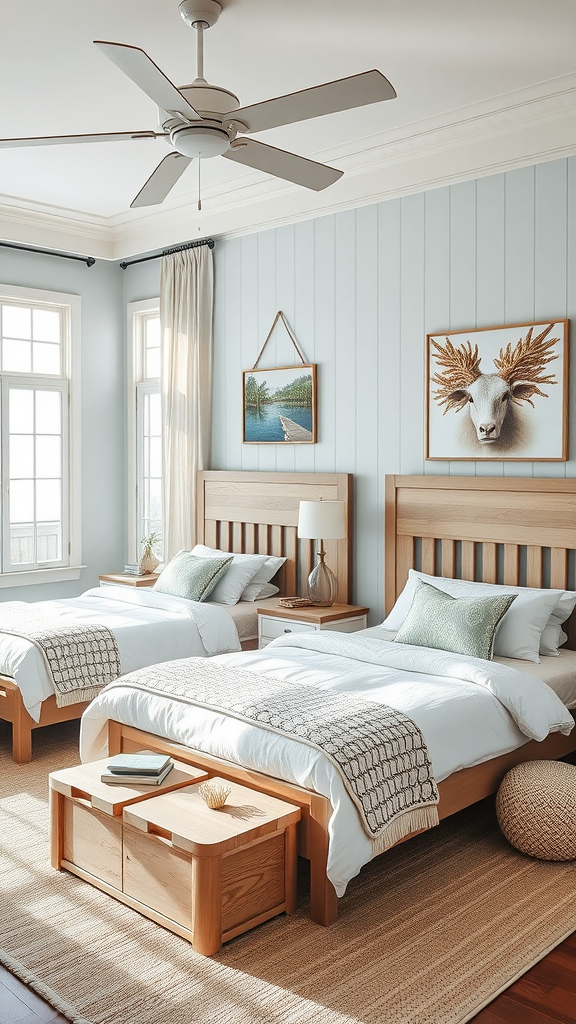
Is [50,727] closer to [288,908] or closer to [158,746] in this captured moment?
[158,746]

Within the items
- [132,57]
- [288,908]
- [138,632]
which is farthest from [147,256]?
[288,908]

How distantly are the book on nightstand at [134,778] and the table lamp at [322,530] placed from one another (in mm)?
2086

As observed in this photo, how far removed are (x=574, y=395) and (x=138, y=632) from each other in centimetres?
239

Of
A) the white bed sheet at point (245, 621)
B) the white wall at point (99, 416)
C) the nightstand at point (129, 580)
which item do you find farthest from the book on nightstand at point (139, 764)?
the white wall at point (99, 416)

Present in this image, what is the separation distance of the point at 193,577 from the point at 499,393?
2034mm

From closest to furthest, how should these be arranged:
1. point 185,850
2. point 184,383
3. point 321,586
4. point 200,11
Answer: point 185,850 < point 200,11 < point 321,586 < point 184,383

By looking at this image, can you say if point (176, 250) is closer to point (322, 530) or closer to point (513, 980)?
point (322, 530)

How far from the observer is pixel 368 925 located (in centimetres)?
260

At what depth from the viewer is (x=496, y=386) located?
424 centimetres

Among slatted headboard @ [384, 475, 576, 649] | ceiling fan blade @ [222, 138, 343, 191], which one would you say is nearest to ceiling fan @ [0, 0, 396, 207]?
ceiling fan blade @ [222, 138, 343, 191]

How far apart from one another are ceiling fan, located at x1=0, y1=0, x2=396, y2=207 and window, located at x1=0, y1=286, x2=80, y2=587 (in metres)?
3.06

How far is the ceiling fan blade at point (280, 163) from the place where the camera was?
2.96m

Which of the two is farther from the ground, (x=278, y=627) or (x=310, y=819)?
(x=278, y=627)

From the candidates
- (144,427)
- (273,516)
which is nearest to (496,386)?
(273,516)
